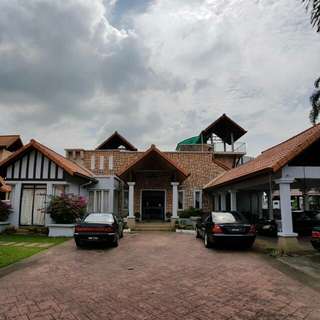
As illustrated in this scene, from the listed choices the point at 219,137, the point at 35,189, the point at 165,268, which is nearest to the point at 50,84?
the point at 35,189

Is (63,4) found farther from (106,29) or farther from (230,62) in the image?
(230,62)

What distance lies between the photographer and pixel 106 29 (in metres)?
12.3

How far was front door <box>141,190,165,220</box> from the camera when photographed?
23.3 m

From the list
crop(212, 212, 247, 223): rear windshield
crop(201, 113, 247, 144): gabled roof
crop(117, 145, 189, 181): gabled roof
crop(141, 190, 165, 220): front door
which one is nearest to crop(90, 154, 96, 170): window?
crop(117, 145, 189, 181): gabled roof

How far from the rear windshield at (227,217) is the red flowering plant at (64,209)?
7605mm

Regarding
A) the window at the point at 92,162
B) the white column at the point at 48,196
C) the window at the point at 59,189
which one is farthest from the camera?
the window at the point at 92,162

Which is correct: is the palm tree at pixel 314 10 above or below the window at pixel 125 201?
above

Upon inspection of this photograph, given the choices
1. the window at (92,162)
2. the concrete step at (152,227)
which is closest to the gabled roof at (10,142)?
the window at (92,162)

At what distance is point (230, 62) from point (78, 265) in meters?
10.4

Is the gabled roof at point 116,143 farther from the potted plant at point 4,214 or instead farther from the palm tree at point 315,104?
the palm tree at point 315,104

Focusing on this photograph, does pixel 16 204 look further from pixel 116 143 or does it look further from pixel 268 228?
pixel 116 143

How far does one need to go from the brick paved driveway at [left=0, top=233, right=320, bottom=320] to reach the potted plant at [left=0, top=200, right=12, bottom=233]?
26.7ft

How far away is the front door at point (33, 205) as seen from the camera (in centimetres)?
1734

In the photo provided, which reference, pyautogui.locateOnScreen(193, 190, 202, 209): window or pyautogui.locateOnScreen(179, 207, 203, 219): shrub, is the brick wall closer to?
pyautogui.locateOnScreen(193, 190, 202, 209): window
